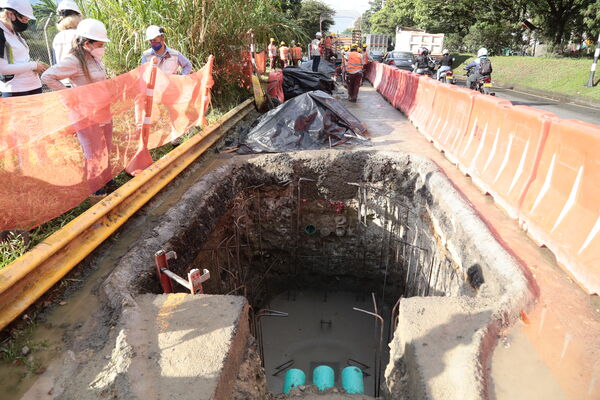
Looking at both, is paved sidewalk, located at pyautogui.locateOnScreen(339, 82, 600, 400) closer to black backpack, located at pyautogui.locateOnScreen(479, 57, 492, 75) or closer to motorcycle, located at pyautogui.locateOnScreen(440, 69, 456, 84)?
black backpack, located at pyautogui.locateOnScreen(479, 57, 492, 75)

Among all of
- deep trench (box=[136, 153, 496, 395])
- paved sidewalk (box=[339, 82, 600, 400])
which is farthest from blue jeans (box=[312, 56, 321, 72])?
paved sidewalk (box=[339, 82, 600, 400])

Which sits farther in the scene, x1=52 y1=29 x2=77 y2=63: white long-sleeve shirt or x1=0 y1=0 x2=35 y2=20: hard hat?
x1=52 y1=29 x2=77 y2=63: white long-sleeve shirt

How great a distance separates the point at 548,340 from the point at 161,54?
552 cm

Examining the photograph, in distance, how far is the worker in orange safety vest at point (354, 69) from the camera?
1104cm

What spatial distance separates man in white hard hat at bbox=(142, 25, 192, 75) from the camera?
5.31 m

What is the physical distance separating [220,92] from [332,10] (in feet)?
223

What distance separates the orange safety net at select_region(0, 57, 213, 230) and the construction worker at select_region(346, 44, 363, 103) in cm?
735

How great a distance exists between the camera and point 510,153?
4.09 m

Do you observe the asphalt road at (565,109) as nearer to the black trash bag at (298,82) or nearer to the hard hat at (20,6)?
the black trash bag at (298,82)

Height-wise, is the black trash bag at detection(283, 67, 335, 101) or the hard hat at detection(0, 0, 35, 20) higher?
the hard hat at detection(0, 0, 35, 20)

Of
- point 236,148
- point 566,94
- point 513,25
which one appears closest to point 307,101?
point 236,148

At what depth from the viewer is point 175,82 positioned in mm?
5359

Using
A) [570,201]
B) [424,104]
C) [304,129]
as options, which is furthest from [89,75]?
[424,104]

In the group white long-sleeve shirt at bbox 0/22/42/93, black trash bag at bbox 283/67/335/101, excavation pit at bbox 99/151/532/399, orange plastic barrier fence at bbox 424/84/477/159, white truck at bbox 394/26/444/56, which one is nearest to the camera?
excavation pit at bbox 99/151/532/399
